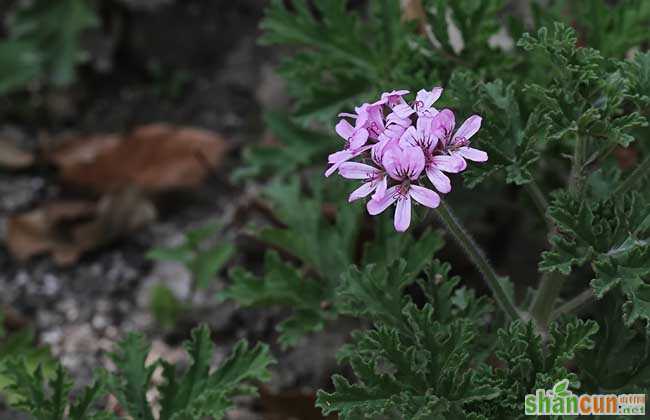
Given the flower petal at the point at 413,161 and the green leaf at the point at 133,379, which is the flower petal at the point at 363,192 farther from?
the green leaf at the point at 133,379

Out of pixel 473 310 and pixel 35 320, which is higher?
pixel 473 310

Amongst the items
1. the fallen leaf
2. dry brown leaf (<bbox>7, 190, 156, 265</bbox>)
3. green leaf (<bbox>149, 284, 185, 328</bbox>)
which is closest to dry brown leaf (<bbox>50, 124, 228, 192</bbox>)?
dry brown leaf (<bbox>7, 190, 156, 265</bbox>)

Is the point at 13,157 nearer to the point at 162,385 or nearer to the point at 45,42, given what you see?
the point at 45,42

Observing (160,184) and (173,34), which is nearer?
(160,184)

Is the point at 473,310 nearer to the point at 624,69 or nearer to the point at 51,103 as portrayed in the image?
the point at 624,69

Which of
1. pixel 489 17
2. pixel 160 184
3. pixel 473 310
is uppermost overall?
pixel 489 17

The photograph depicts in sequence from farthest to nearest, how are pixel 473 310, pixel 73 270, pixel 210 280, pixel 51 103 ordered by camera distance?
pixel 51 103, pixel 73 270, pixel 210 280, pixel 473 310

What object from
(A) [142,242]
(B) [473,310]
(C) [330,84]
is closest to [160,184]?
Result: (A) [142,242]

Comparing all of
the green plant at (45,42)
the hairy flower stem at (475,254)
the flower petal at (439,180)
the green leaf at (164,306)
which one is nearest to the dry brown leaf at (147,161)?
the green plant at (45,42)
